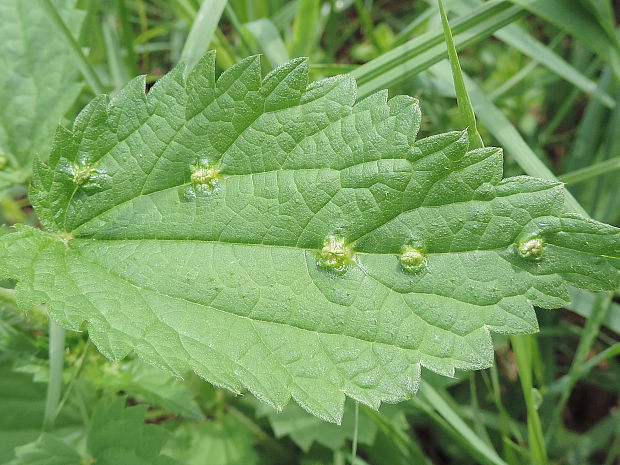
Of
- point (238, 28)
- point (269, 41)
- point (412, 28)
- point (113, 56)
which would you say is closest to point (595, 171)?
point (412, 28)

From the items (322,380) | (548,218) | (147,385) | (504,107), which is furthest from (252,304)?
(504,107)

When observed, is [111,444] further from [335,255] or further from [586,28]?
[586,28]

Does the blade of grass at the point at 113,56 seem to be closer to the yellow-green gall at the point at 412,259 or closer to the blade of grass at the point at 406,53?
the blade of grass at the point at 406,53

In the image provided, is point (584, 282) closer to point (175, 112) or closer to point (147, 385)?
point (175, 112)

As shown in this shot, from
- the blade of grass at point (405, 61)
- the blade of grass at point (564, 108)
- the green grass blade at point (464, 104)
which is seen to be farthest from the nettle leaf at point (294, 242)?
the blade of grass at point (564, 108)

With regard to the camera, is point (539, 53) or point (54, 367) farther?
point (539, 53)

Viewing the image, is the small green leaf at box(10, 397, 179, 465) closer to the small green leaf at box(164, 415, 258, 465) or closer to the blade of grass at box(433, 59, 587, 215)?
the small green leaf at box(164, 415, 258, 465)

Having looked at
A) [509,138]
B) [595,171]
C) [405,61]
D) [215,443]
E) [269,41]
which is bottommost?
[215,443]
